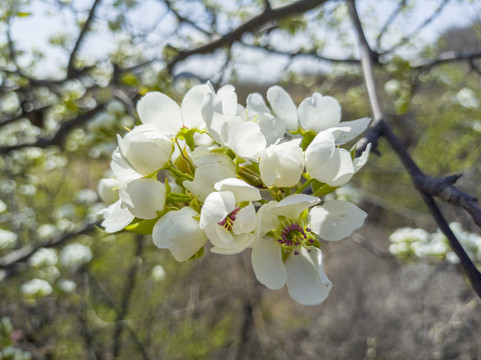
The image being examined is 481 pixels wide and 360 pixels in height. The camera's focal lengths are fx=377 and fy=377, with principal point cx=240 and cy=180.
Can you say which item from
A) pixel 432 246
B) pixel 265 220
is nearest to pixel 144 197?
pixel 265 220

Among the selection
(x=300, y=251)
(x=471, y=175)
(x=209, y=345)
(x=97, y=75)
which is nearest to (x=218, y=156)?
(x=300, y=251)

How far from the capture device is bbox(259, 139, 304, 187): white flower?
1.73ft

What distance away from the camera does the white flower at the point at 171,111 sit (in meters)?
0.60

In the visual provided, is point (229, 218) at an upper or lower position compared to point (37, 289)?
upper

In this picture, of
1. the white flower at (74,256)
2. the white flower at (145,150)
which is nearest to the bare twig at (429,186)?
the white flower at (145,150)

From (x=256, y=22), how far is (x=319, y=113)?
112cm

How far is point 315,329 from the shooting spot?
11.7 ft

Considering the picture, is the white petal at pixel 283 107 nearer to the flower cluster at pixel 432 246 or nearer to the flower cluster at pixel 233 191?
the flower cluster at pixel 233 191

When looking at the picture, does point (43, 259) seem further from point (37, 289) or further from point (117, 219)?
point (117, 219)

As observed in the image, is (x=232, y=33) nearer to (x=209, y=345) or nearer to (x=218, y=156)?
(x=218, y=156)

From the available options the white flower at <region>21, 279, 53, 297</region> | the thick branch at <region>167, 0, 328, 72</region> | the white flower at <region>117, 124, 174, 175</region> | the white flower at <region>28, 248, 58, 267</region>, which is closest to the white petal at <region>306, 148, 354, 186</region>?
the white flower at <region>117, 124, 174, 175</region>

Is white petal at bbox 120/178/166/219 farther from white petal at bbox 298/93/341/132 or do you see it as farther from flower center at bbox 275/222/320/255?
white petal at bbox 298/93/341/132

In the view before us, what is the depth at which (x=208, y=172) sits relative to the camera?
1.71 ft

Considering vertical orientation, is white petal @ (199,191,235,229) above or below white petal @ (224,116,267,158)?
below
